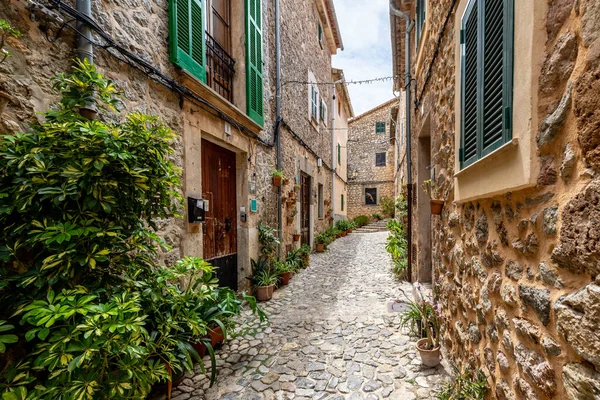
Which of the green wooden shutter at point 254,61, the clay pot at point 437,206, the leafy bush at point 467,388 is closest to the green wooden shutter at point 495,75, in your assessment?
the clay pot at point 437,206

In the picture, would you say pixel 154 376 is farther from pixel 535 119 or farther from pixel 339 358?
pixel 535 119

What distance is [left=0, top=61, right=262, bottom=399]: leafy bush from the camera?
4.20 ft

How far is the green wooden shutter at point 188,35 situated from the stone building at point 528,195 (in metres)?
2.58

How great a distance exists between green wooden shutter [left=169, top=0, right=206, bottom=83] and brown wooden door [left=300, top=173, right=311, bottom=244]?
4637 millimetres

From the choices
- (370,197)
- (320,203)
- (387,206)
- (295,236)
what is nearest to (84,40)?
(295,236)

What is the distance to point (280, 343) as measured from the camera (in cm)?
286

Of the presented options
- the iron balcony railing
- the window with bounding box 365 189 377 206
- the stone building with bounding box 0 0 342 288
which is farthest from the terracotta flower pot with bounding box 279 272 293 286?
the window with bounding box 365 189 377 206

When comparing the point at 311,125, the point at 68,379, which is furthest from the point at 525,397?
the point at 311,125

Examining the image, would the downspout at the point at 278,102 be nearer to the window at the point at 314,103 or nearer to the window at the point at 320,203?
the window at the point at 314,103

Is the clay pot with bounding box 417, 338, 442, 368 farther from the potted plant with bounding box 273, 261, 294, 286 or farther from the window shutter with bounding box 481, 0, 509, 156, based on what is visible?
the potted plant with bounding box 273, 261, 294, 286

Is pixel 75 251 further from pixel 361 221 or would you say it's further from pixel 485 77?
pixel 361 221

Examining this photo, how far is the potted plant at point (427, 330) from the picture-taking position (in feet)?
7.68

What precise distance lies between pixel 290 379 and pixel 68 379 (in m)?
1.58

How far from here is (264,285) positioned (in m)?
4.24
